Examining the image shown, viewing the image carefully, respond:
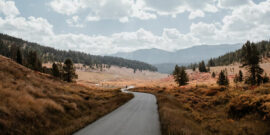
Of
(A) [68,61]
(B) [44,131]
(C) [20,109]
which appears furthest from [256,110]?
(A) [68,61]

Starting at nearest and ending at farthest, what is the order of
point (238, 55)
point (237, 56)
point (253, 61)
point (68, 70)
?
point (253, 61) < point (68, 70) < point (238, 55) < point (237, 56)

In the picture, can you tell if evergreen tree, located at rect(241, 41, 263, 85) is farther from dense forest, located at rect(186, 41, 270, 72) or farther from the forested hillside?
the forested hillside

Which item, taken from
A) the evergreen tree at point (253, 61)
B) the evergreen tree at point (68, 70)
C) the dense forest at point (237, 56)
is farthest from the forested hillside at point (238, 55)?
the evergreen tree at point (68, 70)

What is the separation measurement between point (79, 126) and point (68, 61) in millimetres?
48339

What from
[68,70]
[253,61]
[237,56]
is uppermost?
[237,56]

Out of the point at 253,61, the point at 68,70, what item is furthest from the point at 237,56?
the point at 68,70

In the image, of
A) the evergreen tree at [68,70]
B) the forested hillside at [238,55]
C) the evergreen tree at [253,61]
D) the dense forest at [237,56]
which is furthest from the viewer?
the forested hillside at [238,55]

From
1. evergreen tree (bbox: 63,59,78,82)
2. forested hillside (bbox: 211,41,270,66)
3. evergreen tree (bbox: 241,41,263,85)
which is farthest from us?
forested hillside (bbox: 211,41,270,66)

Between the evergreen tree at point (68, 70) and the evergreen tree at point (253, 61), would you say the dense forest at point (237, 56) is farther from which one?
the evergreen tree at point (68, 70)

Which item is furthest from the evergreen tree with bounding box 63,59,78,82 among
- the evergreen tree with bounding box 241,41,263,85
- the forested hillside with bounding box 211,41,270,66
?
the forested hillside with bounding box 211,41,270,66

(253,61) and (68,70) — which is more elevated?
(253,61)

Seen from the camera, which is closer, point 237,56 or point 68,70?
point 68,70

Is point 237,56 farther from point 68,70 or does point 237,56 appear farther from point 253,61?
point 68,70

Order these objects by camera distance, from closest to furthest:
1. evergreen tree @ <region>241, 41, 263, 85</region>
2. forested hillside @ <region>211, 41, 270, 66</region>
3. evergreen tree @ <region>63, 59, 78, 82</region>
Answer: evergreen tree @ <region>241, 41, 263, 85</region> → evergreen tree @ <region>63, 59, 78, 82</region> → forested hillside @ <region>211, 41, 270, 66</region>
